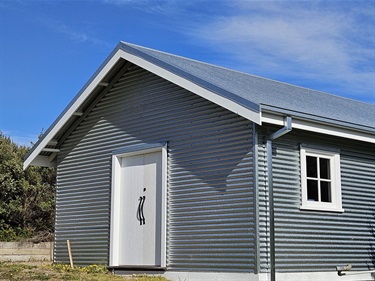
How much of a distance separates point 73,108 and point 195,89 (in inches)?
169

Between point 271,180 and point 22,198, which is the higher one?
point 22,198

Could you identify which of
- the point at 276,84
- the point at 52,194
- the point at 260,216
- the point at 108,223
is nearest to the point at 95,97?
the point at 108,223

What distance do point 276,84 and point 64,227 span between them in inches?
256

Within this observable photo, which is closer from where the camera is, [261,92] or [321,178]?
[321,178]

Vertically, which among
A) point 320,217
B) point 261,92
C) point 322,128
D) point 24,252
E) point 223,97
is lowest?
point 24,252

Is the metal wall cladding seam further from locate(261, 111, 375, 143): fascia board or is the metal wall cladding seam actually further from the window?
the window

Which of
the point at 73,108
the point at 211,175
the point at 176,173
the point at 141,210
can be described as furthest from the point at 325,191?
the point at 73,108

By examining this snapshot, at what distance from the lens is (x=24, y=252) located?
58.1ft

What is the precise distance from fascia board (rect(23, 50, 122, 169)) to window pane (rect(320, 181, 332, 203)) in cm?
536

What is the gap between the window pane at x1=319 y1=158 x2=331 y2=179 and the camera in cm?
1300

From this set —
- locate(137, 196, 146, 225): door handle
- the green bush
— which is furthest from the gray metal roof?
the green bush

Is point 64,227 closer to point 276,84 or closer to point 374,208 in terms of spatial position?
point 276,84

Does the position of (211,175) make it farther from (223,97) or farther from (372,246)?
(372,246)

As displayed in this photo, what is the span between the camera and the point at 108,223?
583 inches
